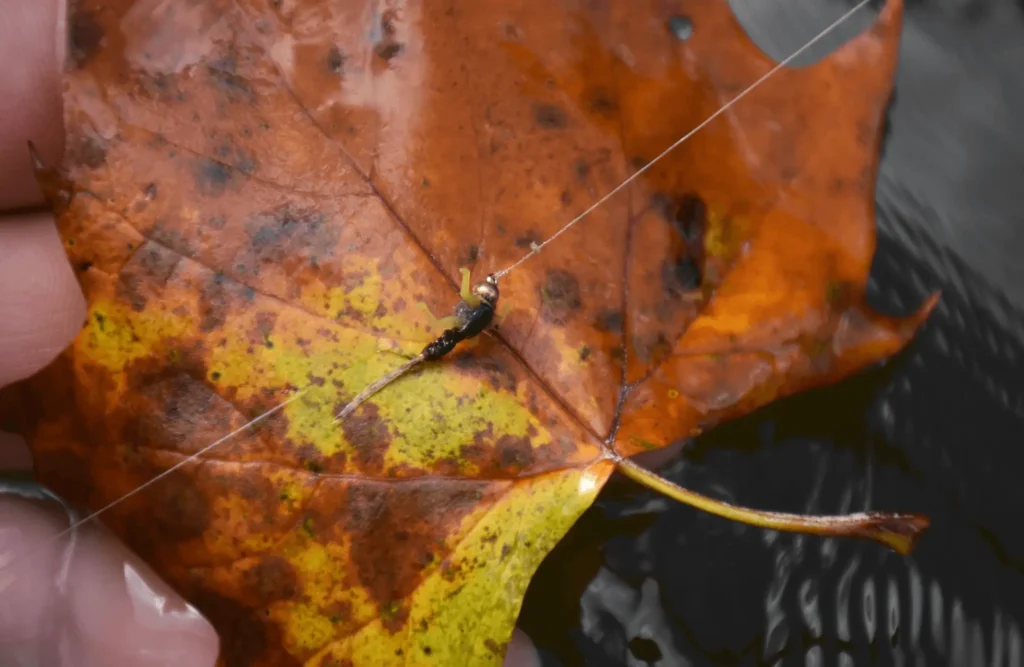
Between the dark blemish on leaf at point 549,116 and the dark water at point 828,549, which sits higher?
the dark blemish on leaf at point 549,116

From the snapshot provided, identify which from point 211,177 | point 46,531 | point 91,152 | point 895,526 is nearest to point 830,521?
point 895,526

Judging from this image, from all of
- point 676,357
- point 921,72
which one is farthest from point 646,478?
point 921,72

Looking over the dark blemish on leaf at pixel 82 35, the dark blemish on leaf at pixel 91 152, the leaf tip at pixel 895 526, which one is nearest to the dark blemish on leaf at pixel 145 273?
the dark blemish on leaf at pixel 91 152

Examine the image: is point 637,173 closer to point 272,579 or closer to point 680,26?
point 680,26

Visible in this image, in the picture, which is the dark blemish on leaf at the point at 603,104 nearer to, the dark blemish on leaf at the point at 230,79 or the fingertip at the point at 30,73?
the dark blemish on leaf at the point at 230,79

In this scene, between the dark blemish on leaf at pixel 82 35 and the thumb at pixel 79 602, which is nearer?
the dark blemish on leaf at pixel 82 35

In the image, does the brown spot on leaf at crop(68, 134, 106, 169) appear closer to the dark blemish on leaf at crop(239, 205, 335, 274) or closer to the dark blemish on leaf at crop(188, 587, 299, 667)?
the dark blemish on leaf at crop(239, 205, 335, 274)

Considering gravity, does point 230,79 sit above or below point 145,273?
above
